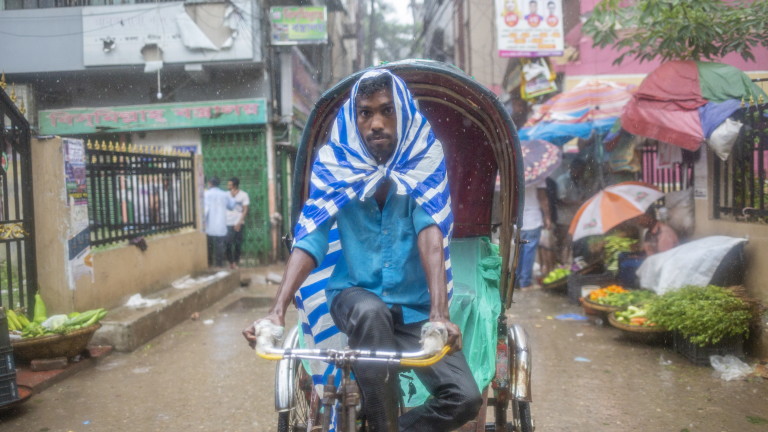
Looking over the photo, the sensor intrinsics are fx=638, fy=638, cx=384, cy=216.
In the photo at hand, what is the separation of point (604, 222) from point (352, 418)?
19.4 ft

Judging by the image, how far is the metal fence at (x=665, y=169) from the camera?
300 inches

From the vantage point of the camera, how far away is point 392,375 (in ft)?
8.08

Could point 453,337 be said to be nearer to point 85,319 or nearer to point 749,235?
point 85,319

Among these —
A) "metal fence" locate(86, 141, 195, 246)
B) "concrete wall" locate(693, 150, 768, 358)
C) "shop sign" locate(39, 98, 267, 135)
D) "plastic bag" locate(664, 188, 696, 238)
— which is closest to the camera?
"concrete wall" locate(693, 150, 768, 358)

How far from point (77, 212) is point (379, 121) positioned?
16.1 ft

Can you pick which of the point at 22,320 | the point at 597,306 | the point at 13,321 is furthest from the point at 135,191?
the point at 597,306

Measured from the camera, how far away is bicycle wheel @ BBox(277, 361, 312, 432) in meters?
2.87

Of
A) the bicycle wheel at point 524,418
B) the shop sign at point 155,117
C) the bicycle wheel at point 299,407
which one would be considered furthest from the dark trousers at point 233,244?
the bicycle wheel at point 524,418

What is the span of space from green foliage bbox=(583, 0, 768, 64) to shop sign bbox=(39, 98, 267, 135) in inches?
296

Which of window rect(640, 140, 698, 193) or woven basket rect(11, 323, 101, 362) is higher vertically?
window rect(640, 140, 698, 193)

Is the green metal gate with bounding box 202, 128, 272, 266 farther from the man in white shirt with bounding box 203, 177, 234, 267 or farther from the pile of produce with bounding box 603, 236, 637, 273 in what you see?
the pile of produce with bounding box 603, 236, 637, 273

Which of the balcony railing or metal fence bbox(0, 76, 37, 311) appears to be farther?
the balcony railing

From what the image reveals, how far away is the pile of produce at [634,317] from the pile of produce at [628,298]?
0.50 ft

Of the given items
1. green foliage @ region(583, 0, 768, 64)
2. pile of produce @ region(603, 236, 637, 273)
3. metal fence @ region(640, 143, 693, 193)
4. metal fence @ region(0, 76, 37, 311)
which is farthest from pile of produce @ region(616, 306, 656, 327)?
metal fence @ region(0, 76, 37, 311)
